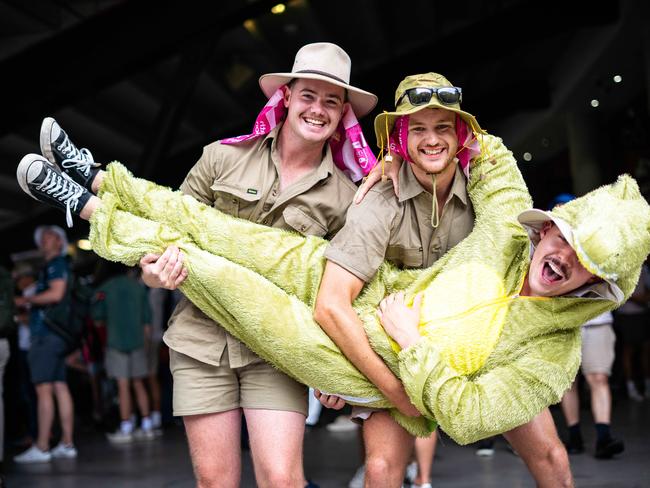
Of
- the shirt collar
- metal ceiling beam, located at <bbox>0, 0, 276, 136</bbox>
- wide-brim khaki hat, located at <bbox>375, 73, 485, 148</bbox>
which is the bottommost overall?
the shirt collar

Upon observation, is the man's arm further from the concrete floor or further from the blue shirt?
the blue shirt

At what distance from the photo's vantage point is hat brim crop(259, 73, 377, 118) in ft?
9.90

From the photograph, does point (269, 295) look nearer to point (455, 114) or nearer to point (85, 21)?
point (455, 114)

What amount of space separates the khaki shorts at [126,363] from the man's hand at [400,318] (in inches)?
221

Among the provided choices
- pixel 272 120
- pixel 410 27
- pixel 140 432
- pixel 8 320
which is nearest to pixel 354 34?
pixel 410 27

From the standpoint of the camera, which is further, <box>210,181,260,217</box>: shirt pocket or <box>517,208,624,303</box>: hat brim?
<box>210,181,260,217</box>: shirt pocket

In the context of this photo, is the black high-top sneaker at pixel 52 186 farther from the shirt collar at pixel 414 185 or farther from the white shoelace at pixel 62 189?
the shirt collar at pixel 414 185

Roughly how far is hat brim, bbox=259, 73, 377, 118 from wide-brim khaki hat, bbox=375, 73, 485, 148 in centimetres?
13

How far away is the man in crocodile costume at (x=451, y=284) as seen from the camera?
262 cm

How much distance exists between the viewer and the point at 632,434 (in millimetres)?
7223

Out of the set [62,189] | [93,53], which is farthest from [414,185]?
[93,53]

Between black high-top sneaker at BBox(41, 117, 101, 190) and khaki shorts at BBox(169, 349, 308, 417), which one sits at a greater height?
black high-top sneaker at BBox(41, 117, 101, 190)

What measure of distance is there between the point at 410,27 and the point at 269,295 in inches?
380

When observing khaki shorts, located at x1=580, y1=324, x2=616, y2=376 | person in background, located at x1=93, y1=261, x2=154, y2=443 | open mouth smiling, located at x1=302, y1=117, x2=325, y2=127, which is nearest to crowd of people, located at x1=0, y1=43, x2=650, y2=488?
open mouth smiling, located at x1=302, y1=117, x2=325, y2=127
